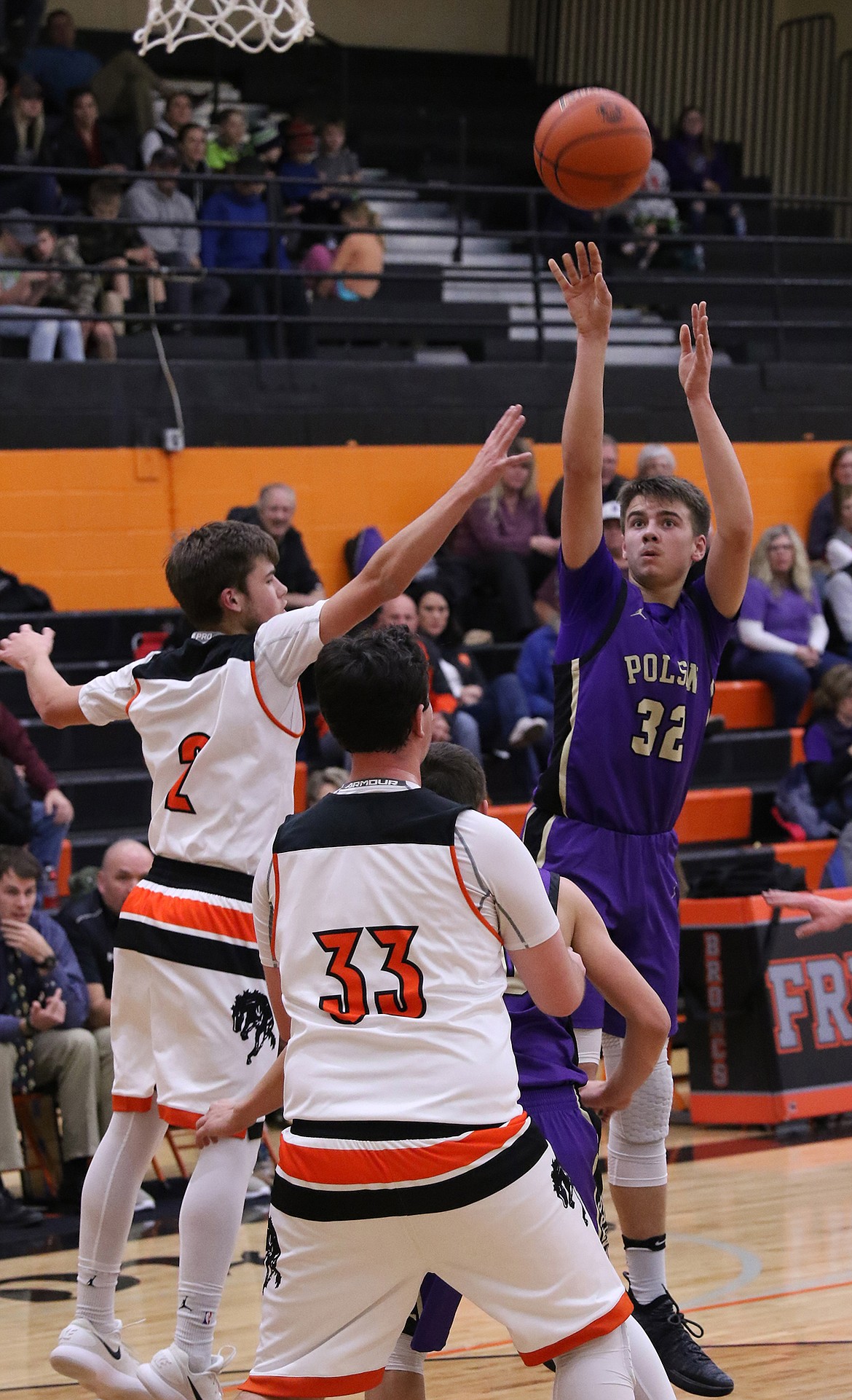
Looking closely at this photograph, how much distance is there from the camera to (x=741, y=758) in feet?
36.7

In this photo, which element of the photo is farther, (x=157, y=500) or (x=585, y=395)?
(x=157, y=500)

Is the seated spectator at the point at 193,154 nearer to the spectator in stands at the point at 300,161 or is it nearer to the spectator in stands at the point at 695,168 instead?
the spectator in stands at the point at 300,161

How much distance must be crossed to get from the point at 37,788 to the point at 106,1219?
426cm

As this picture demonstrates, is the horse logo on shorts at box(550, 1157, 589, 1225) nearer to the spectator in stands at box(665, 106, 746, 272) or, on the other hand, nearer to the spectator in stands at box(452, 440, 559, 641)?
the spectator in stands at box(452, 440, 559, 641)

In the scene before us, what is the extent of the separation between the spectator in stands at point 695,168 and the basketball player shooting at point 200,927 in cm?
1219

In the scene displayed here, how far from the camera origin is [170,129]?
42.4 ft

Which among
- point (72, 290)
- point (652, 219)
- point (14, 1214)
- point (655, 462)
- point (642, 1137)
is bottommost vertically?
point (14, 1214)

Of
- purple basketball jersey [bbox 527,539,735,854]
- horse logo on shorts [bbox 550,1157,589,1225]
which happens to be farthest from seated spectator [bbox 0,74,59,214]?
horse logo on shorts [bbox 550,1157,589,1225]

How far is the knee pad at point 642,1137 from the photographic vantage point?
430 centimetres

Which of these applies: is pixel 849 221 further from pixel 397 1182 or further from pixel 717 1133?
pixel 397 1182

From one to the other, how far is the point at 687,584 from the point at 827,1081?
13.6 ft

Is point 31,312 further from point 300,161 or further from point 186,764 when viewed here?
point 186,764

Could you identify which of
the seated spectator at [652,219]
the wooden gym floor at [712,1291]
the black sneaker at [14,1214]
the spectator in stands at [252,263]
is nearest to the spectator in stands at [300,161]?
the spectator in stands at [252,263]

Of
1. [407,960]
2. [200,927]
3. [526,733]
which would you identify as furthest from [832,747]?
[407,960]
